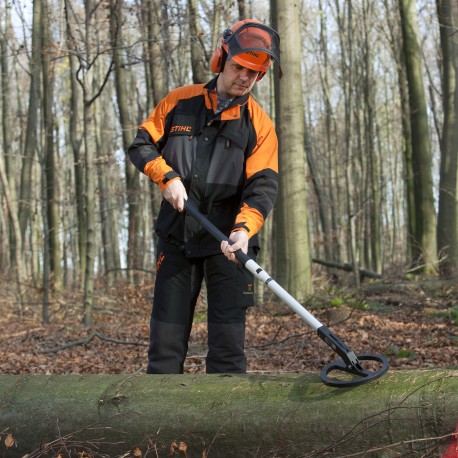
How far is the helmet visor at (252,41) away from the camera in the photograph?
3.65m

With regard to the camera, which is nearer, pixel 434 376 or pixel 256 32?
pixel 434 376

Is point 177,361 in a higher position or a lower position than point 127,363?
higher

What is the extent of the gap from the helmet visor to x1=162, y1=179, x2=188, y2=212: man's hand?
0.82 m

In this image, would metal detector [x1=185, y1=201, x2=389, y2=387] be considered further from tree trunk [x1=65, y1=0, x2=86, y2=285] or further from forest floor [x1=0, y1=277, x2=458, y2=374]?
tree trunk [x1=65, y1=0, x2=86, y2=285]

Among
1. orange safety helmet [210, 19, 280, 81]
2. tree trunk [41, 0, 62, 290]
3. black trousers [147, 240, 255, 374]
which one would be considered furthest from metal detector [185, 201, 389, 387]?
tree trunk [41, 0, 62, 290]

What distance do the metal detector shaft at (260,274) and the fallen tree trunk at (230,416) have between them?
31 cm

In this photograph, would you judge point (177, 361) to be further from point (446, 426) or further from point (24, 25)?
point (24, 25)

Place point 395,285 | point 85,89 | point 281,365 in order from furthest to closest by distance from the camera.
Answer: point 395,285 < point 85,89 < point 281,365

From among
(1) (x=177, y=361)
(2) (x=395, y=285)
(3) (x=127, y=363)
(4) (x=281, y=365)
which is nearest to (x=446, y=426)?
(1) (x=177, y=361)

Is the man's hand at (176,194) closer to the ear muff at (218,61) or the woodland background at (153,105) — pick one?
the ear muff at (218,61)

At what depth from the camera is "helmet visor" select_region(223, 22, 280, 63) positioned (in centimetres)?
365

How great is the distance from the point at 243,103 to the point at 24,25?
30.7ft

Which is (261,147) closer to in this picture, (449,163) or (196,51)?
(196,51)

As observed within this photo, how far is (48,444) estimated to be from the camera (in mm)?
3023
